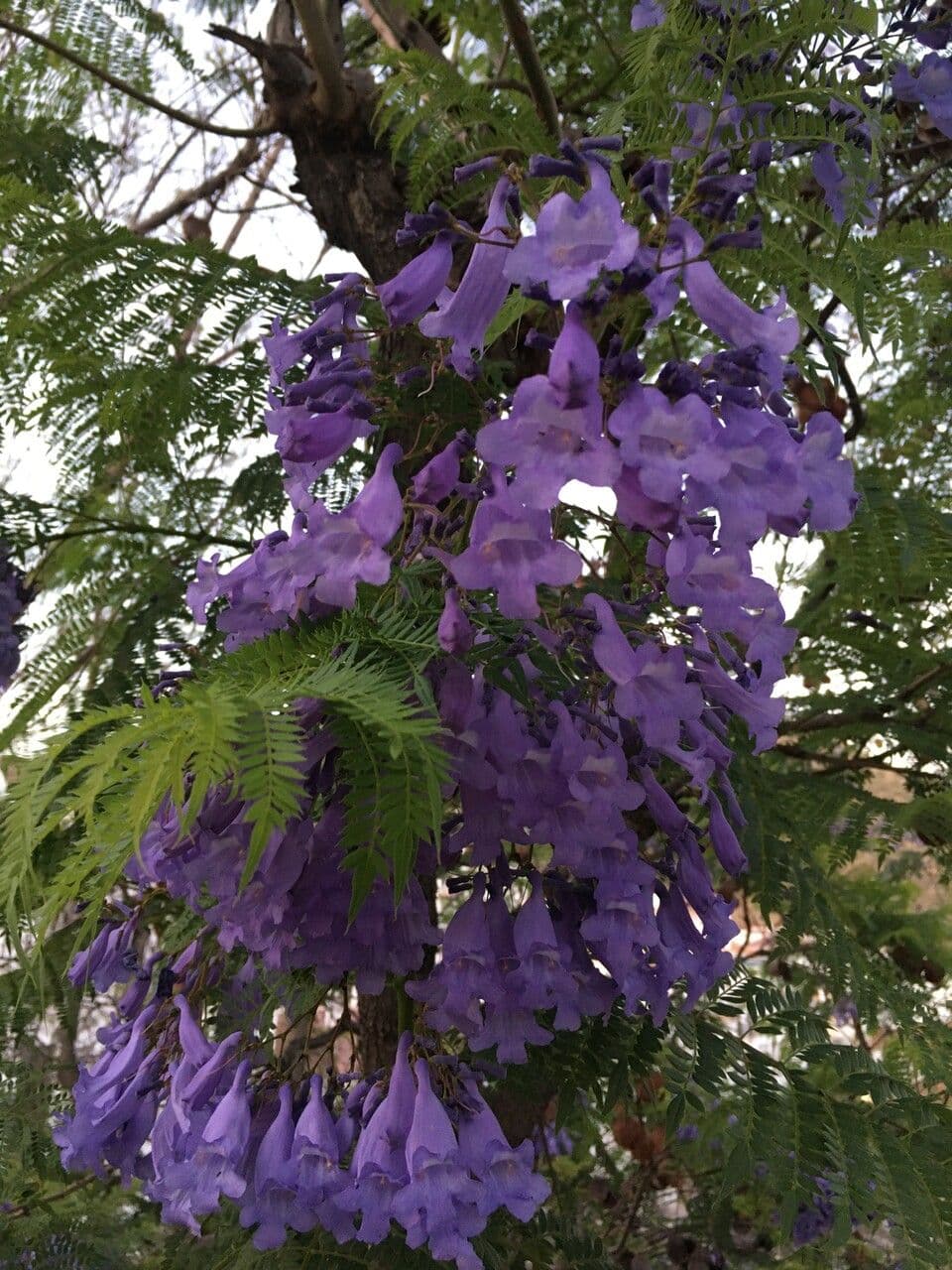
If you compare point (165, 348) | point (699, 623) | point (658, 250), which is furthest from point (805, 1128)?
point (165, 348)

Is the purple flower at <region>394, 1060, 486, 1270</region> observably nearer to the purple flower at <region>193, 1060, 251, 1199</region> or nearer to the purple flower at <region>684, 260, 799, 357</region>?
the purple flower at <region>193, 1060, 251, 1199</region>

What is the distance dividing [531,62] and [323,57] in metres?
0.40

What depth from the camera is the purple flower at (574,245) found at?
0.55 m

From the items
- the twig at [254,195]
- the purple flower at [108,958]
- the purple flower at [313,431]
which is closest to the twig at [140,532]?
the purple flower at [108,958]

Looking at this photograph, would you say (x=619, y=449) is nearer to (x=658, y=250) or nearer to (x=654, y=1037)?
(x=658, y=250)

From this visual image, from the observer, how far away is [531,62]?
1.13 meters

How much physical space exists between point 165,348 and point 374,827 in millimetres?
908

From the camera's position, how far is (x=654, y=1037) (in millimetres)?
877

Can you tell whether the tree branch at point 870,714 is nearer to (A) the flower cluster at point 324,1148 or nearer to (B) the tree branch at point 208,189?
(A) the flower cluster at point 324,1148

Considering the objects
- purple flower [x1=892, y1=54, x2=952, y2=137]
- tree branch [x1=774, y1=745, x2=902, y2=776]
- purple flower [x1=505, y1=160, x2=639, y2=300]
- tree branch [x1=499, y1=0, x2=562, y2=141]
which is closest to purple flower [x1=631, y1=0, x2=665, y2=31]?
tree branch [x1=499, y1=0, x2=562, y2=141]

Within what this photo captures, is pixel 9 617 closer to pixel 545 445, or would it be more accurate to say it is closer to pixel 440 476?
pixel 440 476

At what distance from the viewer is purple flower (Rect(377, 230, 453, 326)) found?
26.0 inches

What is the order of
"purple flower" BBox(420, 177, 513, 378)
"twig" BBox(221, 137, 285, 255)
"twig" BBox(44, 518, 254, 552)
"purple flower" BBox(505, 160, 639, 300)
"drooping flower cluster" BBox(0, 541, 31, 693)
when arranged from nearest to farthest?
"purple flower" BBox(505, 160, 639, 300)
"purple flower" BBox(420, 177, 513, 378)
"twig" BBox(44, 518, 254, 552)
"drooping flower cluster" BBox(0, 541, 31, 693)
"twig" BBox(221, 137, 285, 255)

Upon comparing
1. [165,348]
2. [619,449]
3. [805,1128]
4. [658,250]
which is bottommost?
[805,1128]
